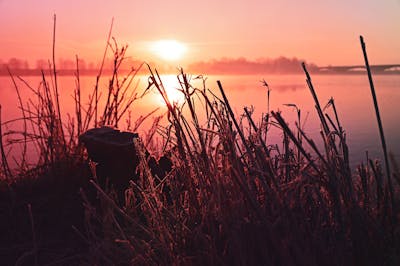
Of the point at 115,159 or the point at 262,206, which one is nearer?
the point at 262,206

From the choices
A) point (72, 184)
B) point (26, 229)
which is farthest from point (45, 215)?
point (72, 184)

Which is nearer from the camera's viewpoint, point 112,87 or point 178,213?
point 178,213

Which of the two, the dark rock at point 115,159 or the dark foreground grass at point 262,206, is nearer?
the dark foreground grass at point 262,206

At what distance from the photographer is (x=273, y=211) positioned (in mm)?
1254

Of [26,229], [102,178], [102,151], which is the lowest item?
[26,229]

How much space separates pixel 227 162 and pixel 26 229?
4.92 feet

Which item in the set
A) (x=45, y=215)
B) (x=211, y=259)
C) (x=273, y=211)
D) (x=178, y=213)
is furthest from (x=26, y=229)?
(x=273, y=211)

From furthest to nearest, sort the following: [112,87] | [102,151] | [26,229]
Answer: [112,87]
[102,151]
[26,229]

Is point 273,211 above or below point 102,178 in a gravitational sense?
above

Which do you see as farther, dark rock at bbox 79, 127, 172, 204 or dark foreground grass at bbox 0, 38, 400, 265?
dark rock at bbox 79, 127, 172, 204

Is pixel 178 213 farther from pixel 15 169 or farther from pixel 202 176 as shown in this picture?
pixel 15 169

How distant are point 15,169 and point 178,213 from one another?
1753 millimetres

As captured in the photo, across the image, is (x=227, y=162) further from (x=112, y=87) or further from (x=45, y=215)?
(x=112, y=87)

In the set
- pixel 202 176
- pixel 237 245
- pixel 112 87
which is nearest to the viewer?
pixel 237 245
